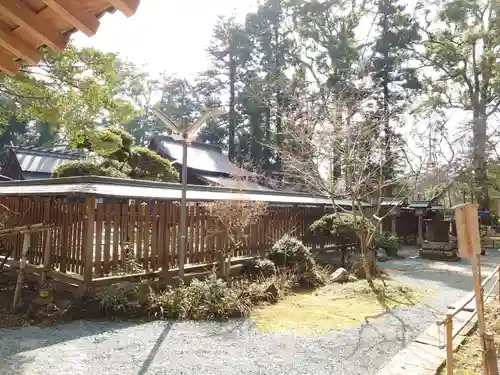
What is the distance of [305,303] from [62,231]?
4.59 m

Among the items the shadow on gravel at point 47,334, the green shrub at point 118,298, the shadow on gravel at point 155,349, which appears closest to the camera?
the shadow on gravel at point 155,349

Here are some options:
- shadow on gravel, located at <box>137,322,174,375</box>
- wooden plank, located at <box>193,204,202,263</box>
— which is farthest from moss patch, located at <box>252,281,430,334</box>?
wooden plank, located at <box>193,204,202,263</box>

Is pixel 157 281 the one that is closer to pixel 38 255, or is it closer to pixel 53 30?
pixel 38 255

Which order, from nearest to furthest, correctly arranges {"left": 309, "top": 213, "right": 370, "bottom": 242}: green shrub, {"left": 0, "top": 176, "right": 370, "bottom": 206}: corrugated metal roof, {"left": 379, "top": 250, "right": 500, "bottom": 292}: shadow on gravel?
1. {"left": 0, "top": 176, "right": 370, "bottom": 206}: corrugated metal roof
2. {"left": 379, "top": 250, "right": 500, "bottom": 292}: shadow on gravel
3. {"left": 309, "top": 213, "right": 370, "bottom": 242}: green shrub

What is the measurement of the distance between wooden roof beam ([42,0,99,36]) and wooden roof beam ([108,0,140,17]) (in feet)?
0.49

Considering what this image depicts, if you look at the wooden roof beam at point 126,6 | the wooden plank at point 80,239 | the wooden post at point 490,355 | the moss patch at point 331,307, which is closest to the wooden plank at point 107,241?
the wooden plank at point 80,239

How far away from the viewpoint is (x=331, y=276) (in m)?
8.67

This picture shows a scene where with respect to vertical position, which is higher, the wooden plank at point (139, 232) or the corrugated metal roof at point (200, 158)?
the corrugated metal roof at point (200, 158)

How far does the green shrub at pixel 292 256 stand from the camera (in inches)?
322

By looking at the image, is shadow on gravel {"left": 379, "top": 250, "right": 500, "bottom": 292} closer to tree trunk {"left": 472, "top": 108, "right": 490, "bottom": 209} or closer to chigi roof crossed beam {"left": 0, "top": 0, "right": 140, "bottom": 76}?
tree trunk {"left": 472, "top": 108, "right": 490, "bottom": 209}

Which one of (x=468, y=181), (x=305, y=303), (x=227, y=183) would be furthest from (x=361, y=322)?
(x=468, y=181)

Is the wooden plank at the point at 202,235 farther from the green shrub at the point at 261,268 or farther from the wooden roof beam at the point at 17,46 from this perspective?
the wooden roof beam at the point at 17,46

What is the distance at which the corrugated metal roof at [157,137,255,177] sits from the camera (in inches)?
751

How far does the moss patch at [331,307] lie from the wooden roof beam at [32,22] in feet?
15.0
